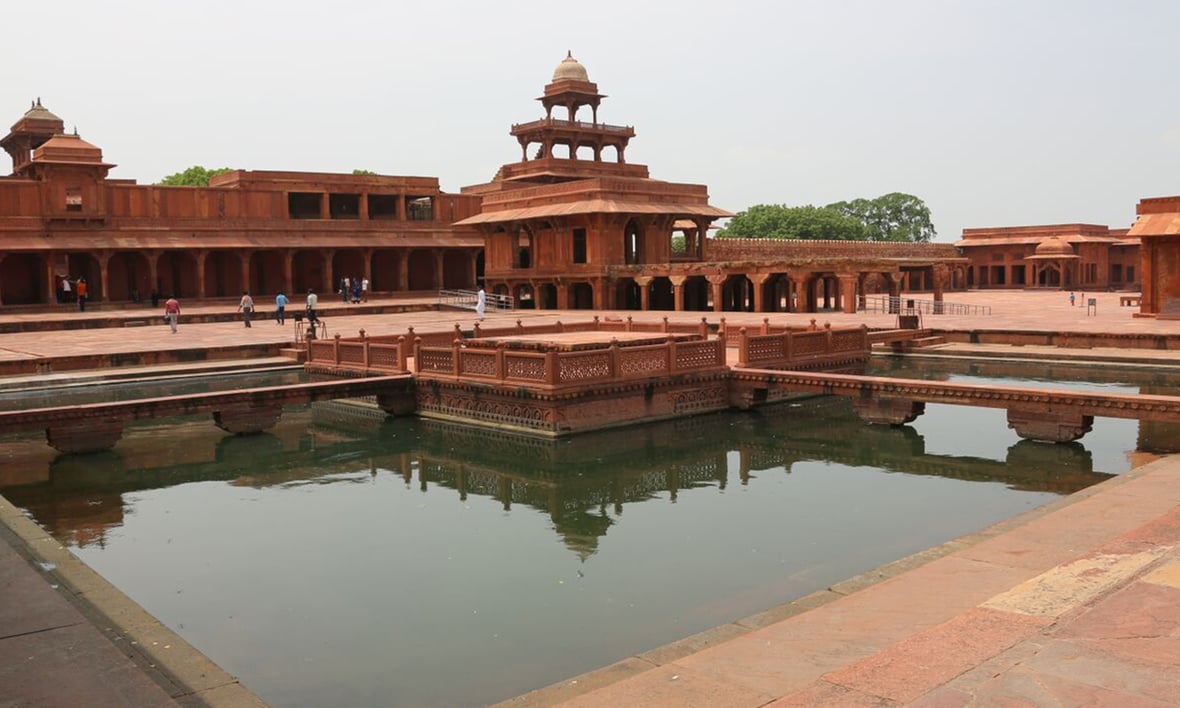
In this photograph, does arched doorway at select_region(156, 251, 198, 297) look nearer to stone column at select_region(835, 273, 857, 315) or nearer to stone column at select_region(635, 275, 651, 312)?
stone column at select_region(635, 275, 651, 312)

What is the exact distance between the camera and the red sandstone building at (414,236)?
36.4 metres

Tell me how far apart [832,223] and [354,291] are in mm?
52632

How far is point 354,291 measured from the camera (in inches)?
1629

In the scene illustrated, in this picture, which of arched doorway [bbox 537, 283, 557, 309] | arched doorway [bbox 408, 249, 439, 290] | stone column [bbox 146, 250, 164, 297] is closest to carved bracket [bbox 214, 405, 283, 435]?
stone column [bbox 146, 250, 164, 297]

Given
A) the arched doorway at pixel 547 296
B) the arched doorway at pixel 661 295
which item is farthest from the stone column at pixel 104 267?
the arched doorway at pixel 661 295

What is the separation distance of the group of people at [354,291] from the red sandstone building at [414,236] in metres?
1.42

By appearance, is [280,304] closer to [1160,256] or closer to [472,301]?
[472,301]

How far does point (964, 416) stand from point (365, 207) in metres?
32.6

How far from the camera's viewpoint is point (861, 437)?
15680 mm

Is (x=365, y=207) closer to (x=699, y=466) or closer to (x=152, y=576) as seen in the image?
(x=699, y=466)

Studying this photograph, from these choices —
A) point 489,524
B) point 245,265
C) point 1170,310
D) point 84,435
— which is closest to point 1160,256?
point 1170,310

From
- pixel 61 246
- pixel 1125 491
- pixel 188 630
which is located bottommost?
pixel 188 630

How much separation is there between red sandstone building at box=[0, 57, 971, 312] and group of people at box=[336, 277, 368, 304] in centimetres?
142

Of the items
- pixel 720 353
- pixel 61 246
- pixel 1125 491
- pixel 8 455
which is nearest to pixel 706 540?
pixel 1125 491
